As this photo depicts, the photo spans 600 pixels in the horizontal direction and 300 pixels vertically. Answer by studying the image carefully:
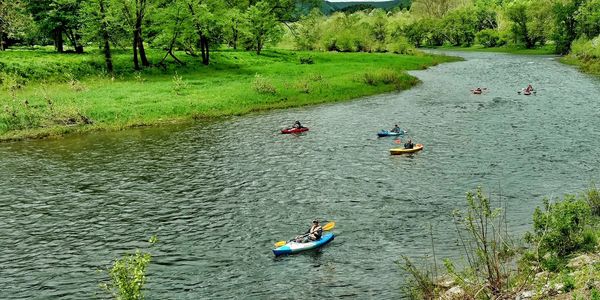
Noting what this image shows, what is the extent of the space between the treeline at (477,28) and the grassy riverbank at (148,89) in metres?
50.0

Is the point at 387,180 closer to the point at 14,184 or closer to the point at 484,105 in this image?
the point at 14,184

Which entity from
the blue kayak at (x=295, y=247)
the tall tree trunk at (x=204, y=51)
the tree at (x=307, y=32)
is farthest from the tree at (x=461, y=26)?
the blue kayak at (x=295, y=247)

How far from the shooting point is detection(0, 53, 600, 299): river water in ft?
72.1

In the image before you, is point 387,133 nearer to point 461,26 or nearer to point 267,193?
point 267,193

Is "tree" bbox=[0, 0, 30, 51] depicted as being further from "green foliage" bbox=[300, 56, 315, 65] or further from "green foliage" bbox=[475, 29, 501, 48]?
"green foliage" bbox=[475, 29, 501, 48]

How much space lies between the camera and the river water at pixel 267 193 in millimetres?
21969

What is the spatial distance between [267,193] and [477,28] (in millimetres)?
179841

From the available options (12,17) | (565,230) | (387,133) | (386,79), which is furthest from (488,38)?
(565,230)

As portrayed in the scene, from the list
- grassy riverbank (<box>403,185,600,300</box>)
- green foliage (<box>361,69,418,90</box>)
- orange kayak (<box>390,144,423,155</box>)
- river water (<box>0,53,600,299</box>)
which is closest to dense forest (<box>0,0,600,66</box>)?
green foliage (<box>361,69,418,90</box>)

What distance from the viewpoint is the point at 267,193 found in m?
32.3

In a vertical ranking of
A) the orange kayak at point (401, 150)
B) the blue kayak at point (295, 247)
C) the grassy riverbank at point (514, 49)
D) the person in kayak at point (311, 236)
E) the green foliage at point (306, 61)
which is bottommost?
the blue kayak at point (295, 247)

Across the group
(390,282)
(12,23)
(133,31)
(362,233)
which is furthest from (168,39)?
(390,282)

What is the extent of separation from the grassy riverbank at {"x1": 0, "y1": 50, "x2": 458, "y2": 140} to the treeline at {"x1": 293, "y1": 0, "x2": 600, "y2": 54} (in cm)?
5004

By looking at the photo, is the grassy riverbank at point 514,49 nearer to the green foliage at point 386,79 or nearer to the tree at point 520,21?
the tree at point 520,21
